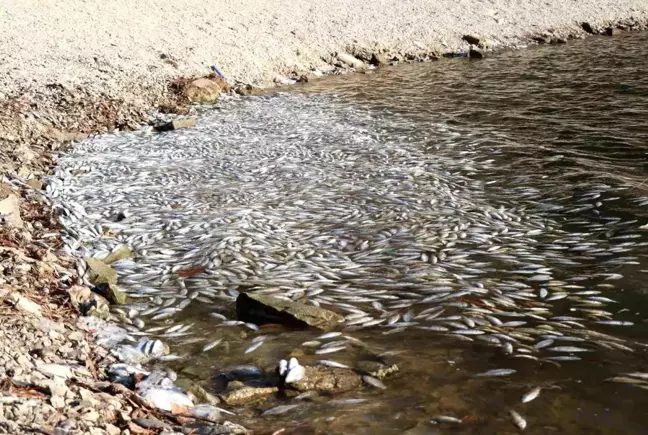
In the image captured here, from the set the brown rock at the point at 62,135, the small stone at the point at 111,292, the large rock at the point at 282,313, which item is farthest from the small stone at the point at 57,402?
the brown rock at the point at 62,135

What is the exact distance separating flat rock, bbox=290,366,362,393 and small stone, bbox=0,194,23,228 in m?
5.68

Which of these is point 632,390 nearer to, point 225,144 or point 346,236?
point 346,236

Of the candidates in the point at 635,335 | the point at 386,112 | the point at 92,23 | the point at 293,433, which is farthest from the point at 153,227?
the point at 92,23

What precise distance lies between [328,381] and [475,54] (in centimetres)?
2706

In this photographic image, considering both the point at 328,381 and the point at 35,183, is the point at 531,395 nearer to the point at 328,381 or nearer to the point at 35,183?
the point at 328,381

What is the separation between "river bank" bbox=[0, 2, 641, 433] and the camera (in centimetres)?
503

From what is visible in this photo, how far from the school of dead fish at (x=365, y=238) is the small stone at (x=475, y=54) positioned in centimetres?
1589

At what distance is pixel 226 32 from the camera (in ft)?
99.7

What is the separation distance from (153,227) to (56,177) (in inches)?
170

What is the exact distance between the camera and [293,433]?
542 centimetres

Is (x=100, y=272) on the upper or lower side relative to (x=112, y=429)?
lower

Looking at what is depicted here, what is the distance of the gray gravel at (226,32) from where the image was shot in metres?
23.8

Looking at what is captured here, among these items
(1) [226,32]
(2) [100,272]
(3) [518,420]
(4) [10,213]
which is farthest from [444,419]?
(1) [226,32]

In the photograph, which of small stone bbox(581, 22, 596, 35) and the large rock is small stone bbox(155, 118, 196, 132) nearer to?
the large rock
